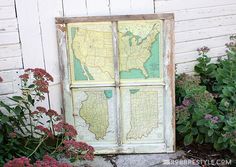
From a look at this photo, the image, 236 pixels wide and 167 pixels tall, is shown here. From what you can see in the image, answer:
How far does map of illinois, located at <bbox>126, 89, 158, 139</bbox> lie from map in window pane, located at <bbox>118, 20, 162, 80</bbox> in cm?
14

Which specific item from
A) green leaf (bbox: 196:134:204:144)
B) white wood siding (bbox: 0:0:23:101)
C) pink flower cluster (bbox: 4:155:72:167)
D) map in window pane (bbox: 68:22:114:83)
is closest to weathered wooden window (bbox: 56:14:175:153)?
map in window pane (bbox: 68:22:114:83)

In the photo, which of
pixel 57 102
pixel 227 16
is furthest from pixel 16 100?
pixel 227 16

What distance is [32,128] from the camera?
3.39m

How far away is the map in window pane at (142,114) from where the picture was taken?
11.0 ft

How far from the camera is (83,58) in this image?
3.29 metres

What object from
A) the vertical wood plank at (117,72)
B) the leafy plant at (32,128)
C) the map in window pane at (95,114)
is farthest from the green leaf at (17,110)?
the vertical wood plank at (117,72)

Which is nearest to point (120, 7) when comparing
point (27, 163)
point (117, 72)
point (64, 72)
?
point (117, 72)

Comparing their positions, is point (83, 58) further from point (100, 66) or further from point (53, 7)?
point (53, 7)

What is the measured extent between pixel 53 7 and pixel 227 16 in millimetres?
1614

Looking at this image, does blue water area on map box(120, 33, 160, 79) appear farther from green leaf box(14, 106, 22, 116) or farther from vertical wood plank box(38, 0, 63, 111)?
green leaf box(14, 106, 22, 116)

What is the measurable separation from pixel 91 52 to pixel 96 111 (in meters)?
0.48

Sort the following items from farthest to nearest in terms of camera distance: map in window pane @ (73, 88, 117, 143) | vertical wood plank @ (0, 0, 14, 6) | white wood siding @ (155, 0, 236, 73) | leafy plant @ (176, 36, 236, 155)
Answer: white wood siding @ (155, 0, 236, 73) → map in window pane @ (73, 88, 117, 143) → leafy plant @ (176, 36, 236, 155) → vertical wood plank @ (0, 0, 14, 6)

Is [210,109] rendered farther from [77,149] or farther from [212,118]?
[77,149]

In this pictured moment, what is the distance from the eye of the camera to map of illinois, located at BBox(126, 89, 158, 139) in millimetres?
3359
